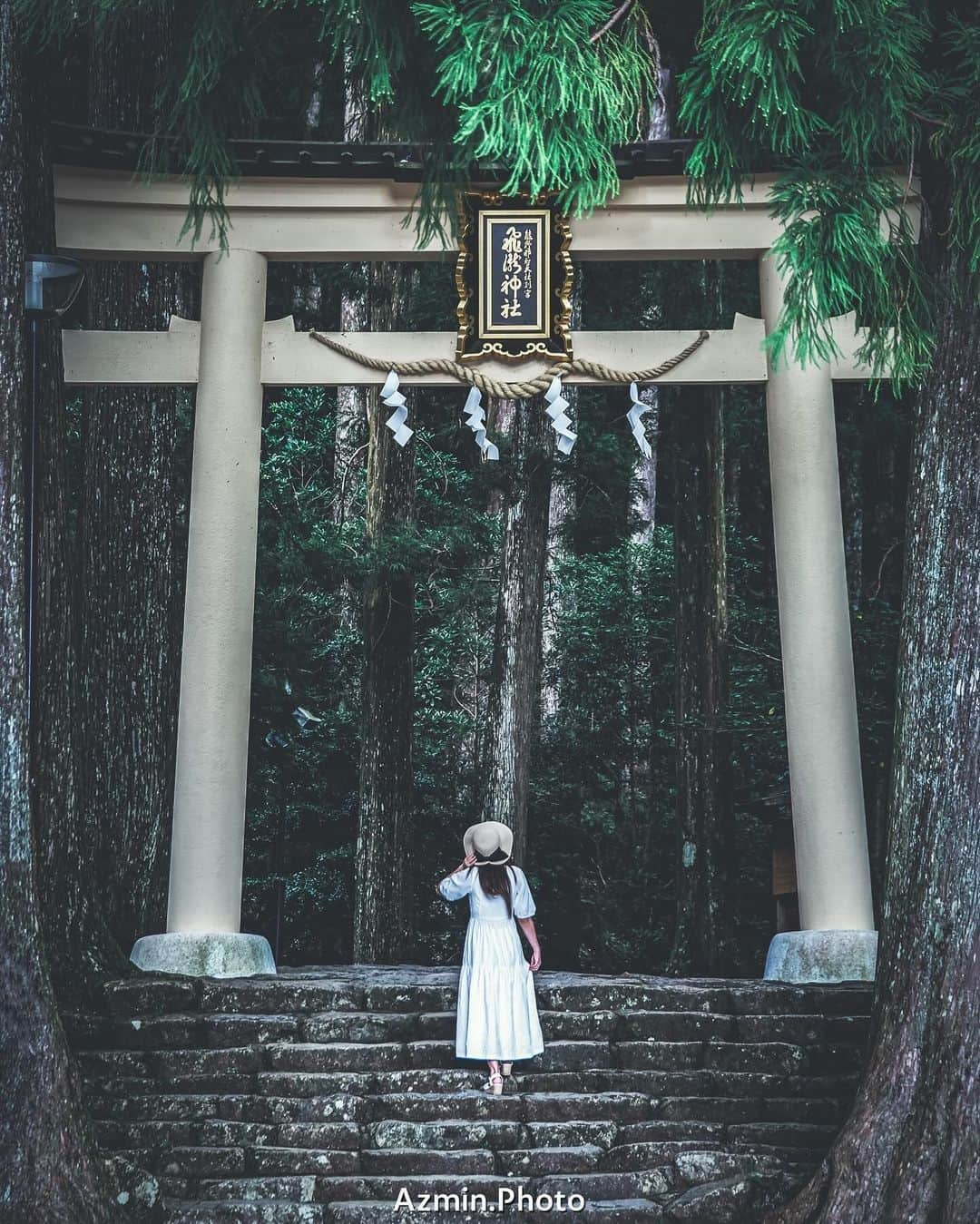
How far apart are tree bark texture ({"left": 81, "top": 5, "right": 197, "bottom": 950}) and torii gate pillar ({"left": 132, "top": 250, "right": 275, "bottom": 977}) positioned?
1087mm

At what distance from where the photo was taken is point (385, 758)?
12.4 m

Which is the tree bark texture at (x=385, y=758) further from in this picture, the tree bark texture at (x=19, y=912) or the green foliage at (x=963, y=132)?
the green foliage at (x=963, y=132)

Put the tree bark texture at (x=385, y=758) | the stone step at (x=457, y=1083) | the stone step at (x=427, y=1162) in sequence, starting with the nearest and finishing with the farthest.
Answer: the stone step at (x=427, y=1162)
the stone step at (x=457, y=1083)
the tree bark texture at (x=385, y=758)

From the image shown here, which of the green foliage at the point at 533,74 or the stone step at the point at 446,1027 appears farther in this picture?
the stone step at the point at 446,1027

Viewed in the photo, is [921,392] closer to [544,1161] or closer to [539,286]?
[539,286]

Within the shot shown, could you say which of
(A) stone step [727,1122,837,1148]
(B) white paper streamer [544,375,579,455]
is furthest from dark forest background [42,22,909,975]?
(A) stone step [727,1122,837,1148]

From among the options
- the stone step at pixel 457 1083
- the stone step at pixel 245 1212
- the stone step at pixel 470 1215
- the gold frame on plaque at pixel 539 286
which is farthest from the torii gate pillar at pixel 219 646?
the stone step at pixel 470 1215

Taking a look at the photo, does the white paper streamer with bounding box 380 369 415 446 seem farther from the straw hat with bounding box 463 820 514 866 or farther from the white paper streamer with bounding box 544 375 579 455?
the straw hat with bounding box 463 820 514 866

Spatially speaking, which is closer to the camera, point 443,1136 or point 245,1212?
point 245,1212

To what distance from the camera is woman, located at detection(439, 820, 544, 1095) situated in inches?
261

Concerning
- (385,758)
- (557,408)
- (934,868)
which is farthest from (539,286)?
(385,758)

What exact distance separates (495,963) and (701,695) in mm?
6041

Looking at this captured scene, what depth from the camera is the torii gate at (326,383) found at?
789 centimetres

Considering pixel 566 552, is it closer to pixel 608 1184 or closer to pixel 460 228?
pixel 460 228
